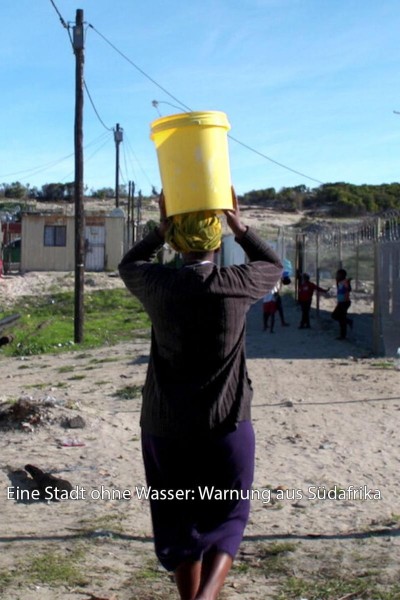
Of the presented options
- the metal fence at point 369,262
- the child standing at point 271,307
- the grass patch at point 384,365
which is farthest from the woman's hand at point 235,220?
the child standing at point 271,307

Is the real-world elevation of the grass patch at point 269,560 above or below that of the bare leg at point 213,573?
below

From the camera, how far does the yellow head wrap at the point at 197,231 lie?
11.4 ft

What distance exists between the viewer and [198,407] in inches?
135

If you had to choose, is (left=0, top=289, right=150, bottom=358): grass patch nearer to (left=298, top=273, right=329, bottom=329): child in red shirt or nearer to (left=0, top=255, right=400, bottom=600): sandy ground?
(left=298, top=273, right=329, bottom=329): child in red shirt

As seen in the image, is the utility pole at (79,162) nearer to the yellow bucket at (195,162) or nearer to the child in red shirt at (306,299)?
the child in red shirt at (306,299)

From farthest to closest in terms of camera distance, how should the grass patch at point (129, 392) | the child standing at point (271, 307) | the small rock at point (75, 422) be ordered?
the child standing at point (271, 307) → the grass patch at point (129, 392) → the small rock at point (75, 422)

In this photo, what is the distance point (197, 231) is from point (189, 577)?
1.34 meters

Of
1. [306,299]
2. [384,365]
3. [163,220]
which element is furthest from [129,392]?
[306,299]

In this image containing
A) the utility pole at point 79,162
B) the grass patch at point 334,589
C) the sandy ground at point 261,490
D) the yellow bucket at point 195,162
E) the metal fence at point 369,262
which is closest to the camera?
the yellow bucket at point 195,162

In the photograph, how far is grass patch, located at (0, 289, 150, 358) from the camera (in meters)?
18.5

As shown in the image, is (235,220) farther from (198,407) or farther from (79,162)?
(79,162)

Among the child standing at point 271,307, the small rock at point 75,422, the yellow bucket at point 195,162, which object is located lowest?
the small rock at point 75,422

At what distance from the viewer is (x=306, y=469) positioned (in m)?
7.16

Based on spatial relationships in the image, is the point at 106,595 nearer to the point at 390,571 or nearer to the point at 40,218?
the point at 390,571
